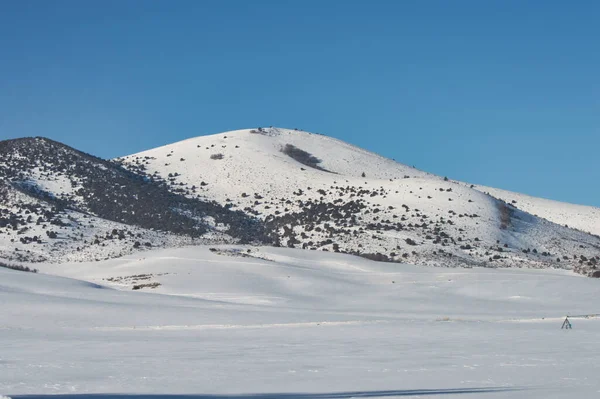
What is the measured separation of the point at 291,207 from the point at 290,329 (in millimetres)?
47652

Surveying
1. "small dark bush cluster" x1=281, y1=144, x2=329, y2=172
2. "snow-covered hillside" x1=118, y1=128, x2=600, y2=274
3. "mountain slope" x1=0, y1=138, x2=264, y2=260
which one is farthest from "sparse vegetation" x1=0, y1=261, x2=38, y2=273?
"small dark bush cluster" x1=281, y1=144, x2=329, y2=172

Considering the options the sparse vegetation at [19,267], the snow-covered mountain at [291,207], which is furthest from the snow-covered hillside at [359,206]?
the sparse vegetation at [19,267]

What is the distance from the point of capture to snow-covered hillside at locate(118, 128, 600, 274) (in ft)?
188

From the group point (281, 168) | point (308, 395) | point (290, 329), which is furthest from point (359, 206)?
point (308, 395)

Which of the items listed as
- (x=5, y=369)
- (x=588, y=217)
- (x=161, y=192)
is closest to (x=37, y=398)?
(x=5, y=369)

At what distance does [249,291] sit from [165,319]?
38.4ft

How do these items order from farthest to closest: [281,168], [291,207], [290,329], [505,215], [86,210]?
[281,168], [291,207], [505,215], [86,210], [290,329]

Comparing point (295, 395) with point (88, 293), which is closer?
point (295, 395)

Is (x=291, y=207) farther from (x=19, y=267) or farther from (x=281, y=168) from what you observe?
(x=19, y=267)

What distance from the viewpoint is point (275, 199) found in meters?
74.1

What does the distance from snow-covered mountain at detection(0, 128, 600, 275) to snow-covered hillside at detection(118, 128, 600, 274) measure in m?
0.13

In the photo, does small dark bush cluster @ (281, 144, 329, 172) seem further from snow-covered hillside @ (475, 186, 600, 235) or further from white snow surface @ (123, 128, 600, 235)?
snow-covered hillside @ (475, 186, 600, 235)

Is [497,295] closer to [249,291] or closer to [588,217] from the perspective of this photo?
[249,291]

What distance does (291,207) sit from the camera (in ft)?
232
